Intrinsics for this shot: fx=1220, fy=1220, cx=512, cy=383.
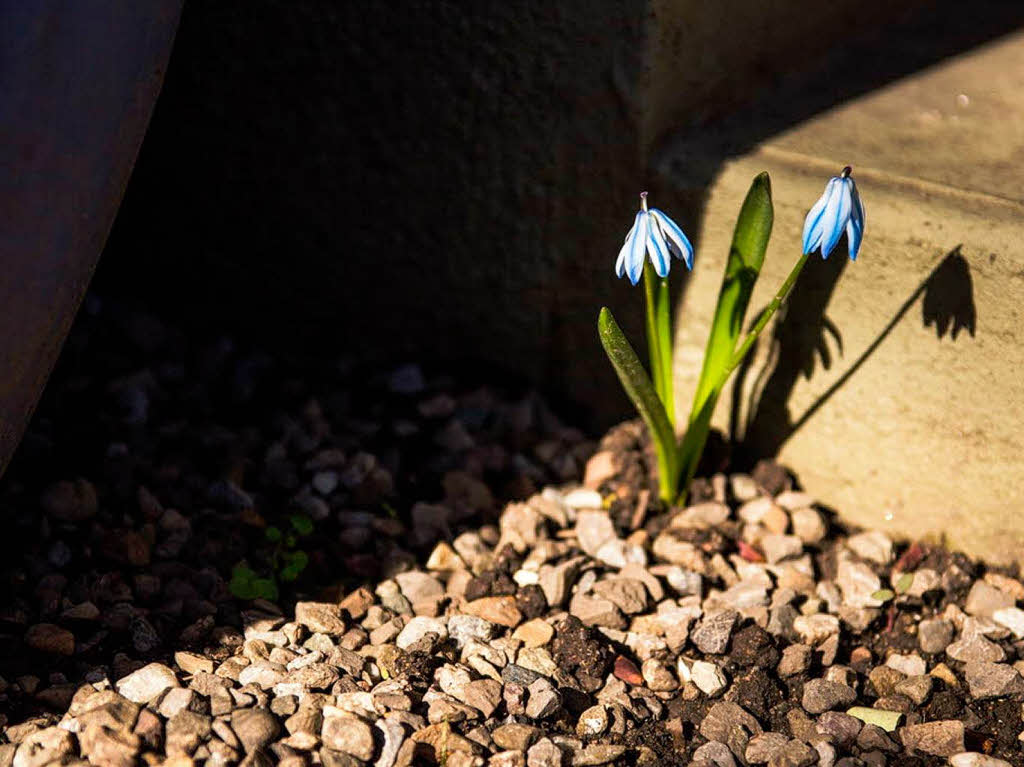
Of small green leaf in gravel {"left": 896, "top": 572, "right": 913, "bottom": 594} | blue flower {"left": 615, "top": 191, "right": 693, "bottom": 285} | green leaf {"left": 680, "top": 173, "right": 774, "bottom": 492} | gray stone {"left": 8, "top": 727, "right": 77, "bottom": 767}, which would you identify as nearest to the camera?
gray stone {"left": 8, "top": 727, "right": 77, "bottom": 767}

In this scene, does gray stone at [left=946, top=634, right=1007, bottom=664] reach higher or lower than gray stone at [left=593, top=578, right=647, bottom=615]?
higher

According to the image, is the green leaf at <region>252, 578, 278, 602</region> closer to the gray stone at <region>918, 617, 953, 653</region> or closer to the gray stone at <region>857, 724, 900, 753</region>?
the gray stone at <region>857, 724, 900, 753</region>

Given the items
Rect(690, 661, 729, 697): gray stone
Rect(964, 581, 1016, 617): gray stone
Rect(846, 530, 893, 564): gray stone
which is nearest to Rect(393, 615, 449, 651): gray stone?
Rect(690, 661, 729, 697): gray stone

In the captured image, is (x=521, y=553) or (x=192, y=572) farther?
(x=521, y=553)

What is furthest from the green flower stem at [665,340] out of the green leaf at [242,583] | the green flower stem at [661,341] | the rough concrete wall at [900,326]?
the green leaf at [242,583]

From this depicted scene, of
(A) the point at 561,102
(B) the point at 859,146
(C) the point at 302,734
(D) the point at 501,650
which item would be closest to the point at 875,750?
(D) the point at 501,650

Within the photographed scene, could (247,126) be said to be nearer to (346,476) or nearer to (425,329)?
(425,329)

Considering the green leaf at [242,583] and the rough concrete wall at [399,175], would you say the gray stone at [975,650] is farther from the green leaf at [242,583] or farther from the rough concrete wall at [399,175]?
the green leaf at [242,583]
